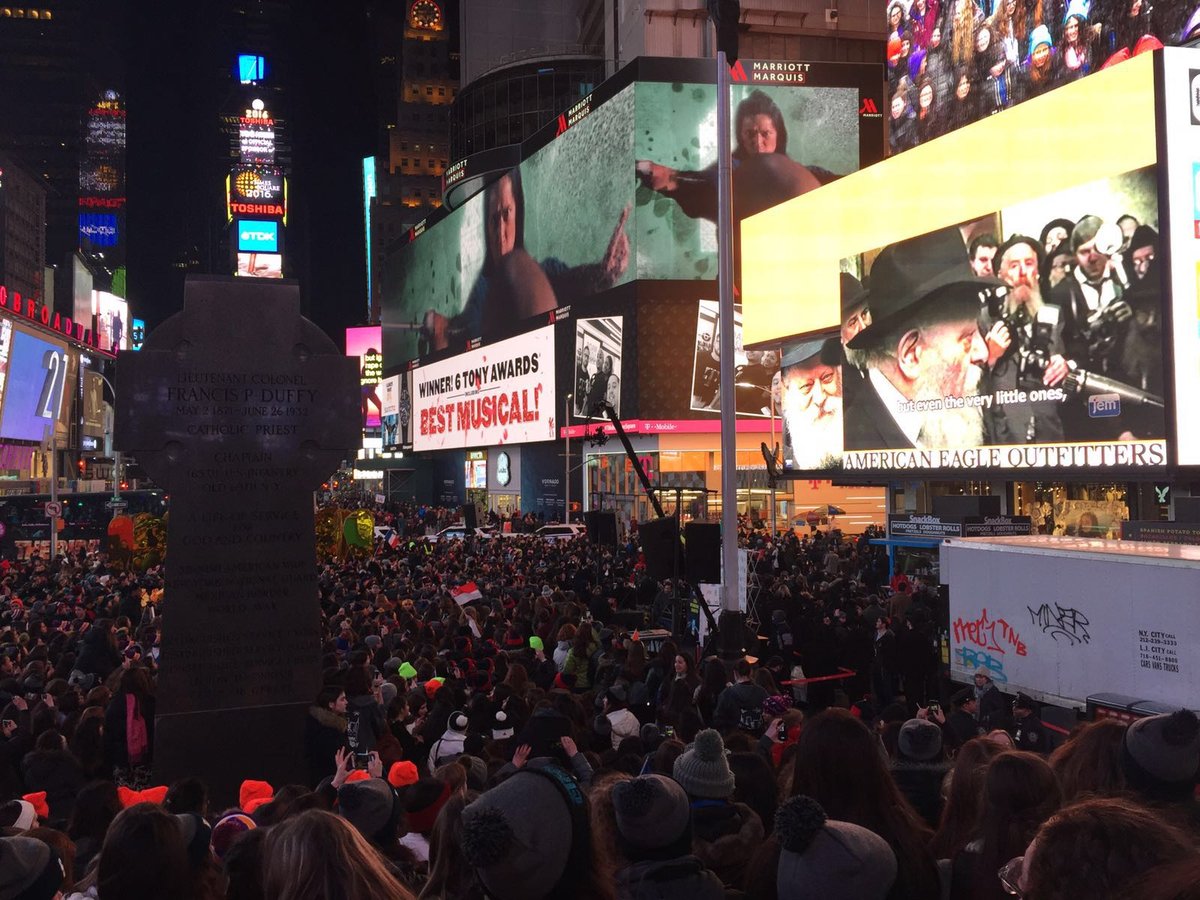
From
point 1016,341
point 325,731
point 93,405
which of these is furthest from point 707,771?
point 93,405

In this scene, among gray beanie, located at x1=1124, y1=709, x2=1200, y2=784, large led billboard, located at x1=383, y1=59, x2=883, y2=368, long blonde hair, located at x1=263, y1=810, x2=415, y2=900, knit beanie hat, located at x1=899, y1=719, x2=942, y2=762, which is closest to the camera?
long blonde hair, located at x1=263, y1=810, x2=415, y2=900

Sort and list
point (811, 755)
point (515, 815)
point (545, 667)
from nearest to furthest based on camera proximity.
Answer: point (515, 815), point (811, 755), point (545, 667)

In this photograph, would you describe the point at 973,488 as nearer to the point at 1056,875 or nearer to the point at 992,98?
the point at 992,98

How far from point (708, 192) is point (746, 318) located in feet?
43.8

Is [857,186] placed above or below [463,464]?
above

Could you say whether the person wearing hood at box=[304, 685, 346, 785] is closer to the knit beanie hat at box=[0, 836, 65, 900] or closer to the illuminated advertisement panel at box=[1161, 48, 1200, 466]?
the knit beanie hat at box=[0, 836, 65, 900]

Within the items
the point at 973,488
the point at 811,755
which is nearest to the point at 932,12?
the point at 973,488

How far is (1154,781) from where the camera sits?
4004 millimetres

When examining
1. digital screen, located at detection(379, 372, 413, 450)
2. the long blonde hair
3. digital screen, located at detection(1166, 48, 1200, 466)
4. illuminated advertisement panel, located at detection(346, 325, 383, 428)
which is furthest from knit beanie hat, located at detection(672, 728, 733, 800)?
illuminated advertisement panel, located at detection(346, 325, 383, 428)

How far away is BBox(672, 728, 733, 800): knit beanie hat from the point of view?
178 inches

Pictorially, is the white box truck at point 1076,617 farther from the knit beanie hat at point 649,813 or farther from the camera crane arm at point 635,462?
the knit beanie hat at point 649,813

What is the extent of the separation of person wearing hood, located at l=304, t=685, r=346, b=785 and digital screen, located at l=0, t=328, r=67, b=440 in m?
53.9

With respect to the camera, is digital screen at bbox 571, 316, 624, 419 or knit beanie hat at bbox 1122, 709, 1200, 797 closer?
knit beanie hat at bbox 1122, 709, 1200, 797

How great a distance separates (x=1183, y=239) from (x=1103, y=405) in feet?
14.4
